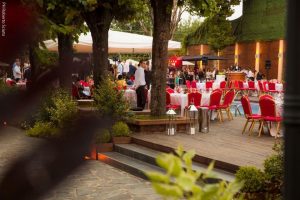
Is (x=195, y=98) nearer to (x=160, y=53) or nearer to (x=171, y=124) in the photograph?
(x=160, y=53)

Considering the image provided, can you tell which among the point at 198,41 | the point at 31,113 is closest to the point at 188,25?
the point at 198,41

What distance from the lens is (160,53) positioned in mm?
11633

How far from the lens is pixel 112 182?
25.0ft

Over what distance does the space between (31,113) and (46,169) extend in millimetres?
115

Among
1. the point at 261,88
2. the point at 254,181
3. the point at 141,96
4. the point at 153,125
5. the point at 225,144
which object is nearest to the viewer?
the point at 254,181

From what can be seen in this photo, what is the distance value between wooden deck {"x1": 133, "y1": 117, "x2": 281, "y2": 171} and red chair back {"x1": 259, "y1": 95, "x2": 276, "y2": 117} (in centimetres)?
51

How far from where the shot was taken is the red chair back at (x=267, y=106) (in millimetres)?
10391

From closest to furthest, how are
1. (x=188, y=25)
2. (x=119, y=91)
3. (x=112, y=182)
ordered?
1. (x=112, y=182)
2. (x=119, y=91)
3. (x=188, y=25)

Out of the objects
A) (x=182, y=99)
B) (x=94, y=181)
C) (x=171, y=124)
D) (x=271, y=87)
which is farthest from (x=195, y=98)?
(x=271, y=87)

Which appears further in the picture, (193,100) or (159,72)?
(193,100)

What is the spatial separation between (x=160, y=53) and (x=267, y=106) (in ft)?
9.34

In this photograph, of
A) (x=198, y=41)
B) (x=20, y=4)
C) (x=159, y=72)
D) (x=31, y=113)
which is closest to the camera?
(x=20, y=4)

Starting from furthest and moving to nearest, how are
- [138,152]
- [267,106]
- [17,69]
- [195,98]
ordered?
[195,98] → [267,106] → [138,152] → [17,69]

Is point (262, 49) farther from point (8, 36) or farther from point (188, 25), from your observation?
point (188, 25)
